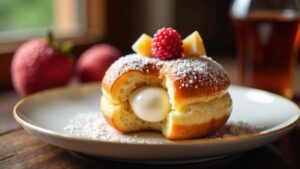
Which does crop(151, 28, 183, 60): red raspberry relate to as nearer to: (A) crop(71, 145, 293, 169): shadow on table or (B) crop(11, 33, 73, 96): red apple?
(A) crop(71, 145, 293, 169): shadow on table

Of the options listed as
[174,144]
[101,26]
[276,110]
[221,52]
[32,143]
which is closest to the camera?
[174,144]

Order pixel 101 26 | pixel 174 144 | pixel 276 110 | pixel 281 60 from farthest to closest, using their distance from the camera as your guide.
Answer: pixel 101 26 < pixel 281 60 < pixel 276 110 < pixel 174 144

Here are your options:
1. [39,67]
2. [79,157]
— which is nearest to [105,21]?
[39,67]

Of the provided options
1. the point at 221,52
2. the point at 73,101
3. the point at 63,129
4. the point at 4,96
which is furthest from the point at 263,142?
the point at 221,52

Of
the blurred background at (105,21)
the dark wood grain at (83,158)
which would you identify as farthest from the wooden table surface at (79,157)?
the blurred background at (105,21)

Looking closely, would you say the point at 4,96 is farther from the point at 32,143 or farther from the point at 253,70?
the point at 253,70

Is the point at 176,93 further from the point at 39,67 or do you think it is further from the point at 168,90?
the point at 39,67

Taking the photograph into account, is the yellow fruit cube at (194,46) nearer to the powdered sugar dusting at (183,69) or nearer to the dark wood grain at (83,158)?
the powdered sugar dusting at (183,69)
